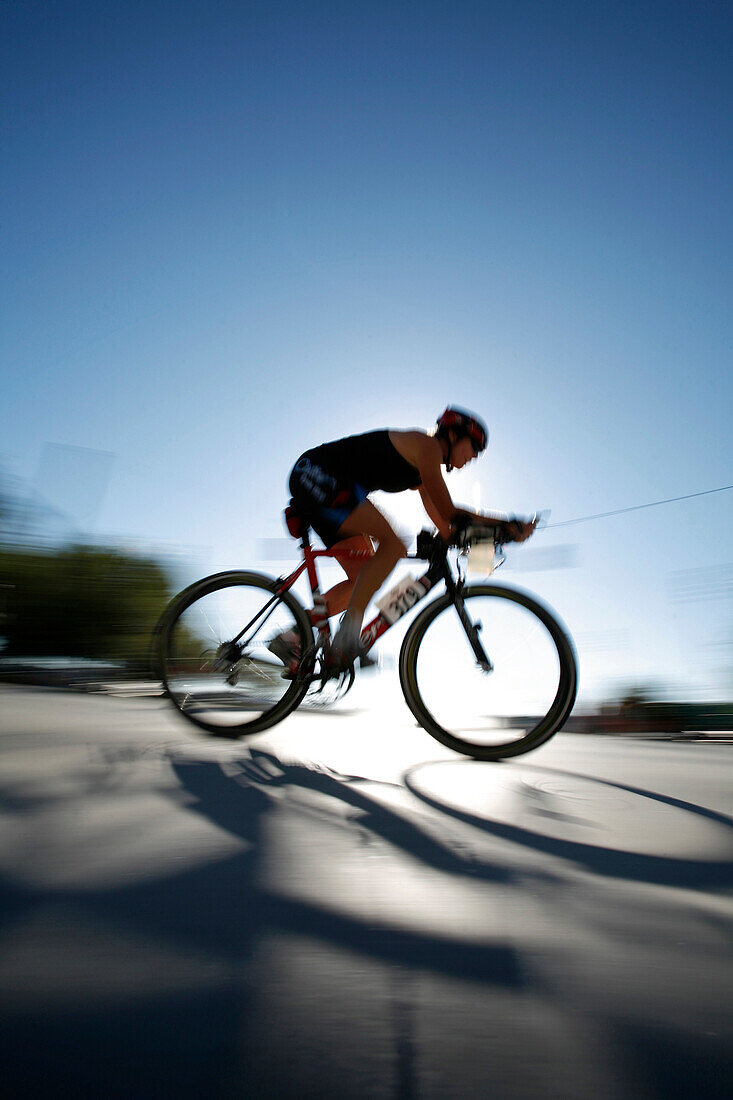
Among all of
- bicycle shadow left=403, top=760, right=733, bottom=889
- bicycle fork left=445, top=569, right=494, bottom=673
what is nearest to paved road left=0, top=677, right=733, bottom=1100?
bicycle shadow left=403, top=760, right=733, bottom=889

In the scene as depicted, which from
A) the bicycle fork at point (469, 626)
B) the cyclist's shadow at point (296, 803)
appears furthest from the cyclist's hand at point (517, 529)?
the cyclist's shadow at point (296, 803)

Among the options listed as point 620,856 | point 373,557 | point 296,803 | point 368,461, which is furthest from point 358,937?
point 368,461

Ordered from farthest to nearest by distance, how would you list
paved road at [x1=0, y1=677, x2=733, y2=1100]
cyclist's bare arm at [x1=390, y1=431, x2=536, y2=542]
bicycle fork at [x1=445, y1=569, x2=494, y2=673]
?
bicycle fork at [x1=445, y1=569, x2=494, y2=673], cyclist's bare arm at [x1=390, y1=431, x2=536, y2=542], paved road at [x1=0, y1=677, x2=733, y2=1100]

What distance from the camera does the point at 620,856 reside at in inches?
53.9

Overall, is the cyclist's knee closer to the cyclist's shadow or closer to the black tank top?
the black tank top

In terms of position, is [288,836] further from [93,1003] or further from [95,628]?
[95,628]

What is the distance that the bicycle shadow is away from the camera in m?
1.24

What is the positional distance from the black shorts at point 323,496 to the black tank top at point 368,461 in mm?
31

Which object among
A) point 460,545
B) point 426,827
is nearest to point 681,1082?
point 426,827

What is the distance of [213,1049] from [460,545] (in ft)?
7.39

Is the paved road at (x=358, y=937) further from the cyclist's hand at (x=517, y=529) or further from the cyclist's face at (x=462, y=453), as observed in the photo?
the cyclist's face at (x=462, y=453)

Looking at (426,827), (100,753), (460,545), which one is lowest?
(100,753)

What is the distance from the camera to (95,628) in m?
6.41

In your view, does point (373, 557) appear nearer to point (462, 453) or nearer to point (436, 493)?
point (436, 493)
